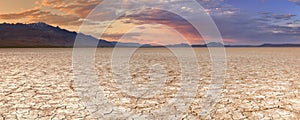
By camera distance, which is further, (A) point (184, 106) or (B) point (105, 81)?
(B) point (105, 81)

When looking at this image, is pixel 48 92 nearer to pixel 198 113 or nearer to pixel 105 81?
pixel 105 81

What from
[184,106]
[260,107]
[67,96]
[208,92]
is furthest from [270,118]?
[67,96]

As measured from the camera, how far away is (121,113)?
4.01m

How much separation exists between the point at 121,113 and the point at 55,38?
129205 millimetres

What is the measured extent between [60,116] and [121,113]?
0.82 m

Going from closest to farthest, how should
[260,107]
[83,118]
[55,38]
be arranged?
1. [83,118]
2. [260,107]
3. [55,38]

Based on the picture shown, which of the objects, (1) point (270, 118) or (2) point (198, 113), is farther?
(2) point (198, 113)

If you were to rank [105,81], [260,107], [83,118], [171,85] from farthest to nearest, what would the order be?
[105,81] < [171,85] < [260,107] < [83,118]

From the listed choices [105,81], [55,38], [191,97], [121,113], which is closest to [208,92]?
[191,97]

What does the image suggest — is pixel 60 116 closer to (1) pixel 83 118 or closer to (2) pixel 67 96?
(1) pixel 83 118

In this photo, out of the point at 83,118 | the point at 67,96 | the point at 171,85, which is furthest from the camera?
the point at 171,85

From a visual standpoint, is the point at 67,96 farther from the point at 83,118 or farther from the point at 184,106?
the point at 184,106

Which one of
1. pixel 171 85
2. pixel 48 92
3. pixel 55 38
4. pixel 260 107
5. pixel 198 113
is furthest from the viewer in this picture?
pixel 55 38

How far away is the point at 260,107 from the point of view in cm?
426
